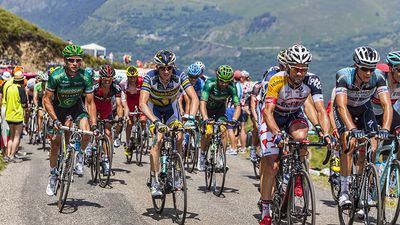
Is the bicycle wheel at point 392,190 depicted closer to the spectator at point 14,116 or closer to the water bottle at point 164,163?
the water bottle at point 164,163

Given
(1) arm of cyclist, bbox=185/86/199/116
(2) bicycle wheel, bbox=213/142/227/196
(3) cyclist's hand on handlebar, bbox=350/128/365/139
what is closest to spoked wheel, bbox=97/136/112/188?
(2) bicycle wheel, bbox=213/142/227/196

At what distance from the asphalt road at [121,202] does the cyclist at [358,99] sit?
50.6 inches

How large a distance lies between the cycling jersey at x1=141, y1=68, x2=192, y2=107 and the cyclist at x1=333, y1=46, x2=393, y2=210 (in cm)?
265

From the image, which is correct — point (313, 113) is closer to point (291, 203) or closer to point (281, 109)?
point (281, 109)

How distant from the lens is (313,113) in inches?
341

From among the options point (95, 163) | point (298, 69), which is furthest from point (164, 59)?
point (95, 163)

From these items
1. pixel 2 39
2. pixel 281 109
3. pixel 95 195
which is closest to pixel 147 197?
pixel 95 195

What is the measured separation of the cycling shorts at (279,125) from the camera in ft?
26.6

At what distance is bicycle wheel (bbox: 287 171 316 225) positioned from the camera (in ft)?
23.6

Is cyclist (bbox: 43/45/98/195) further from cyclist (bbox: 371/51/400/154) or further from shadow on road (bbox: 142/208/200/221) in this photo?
cyclist (bbox: 371/51/400/154)

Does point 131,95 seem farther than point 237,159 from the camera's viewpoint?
No

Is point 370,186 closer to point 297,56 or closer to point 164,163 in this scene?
point 297,56

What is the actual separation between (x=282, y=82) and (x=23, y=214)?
4.47 m

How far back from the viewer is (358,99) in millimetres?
8922
